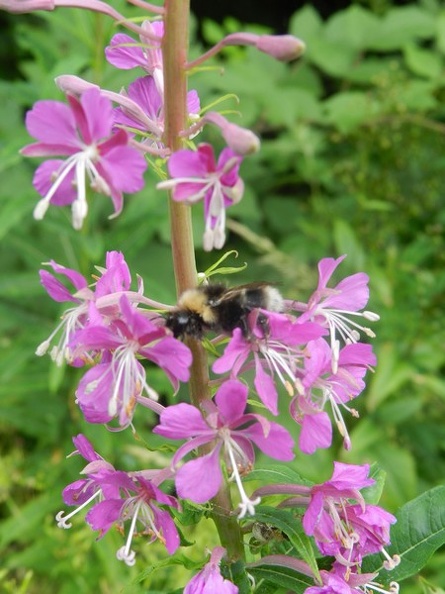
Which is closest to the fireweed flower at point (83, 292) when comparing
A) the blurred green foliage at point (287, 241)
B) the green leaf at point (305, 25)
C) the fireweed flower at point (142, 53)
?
the fireweed flower at point (142, 53)

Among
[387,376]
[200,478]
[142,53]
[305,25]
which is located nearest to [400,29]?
[305,25]

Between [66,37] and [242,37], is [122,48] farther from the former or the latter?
[66,37]

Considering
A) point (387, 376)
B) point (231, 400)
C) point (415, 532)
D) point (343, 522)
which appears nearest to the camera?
point (231, 400)

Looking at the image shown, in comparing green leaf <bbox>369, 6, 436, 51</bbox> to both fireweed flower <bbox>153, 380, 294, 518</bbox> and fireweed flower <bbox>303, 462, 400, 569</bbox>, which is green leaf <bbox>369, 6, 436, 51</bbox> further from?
fireweed flower <bbox>153, 380, 294, 518</bbox>

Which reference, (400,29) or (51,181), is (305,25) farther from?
(51,181)

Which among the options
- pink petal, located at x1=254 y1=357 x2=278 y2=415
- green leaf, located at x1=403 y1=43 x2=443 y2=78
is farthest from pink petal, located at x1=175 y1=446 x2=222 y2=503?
green leaf, located at x1=403 y1=43 x2=443 y2=78

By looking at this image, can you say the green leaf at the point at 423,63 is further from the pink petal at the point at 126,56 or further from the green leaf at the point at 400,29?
the pink petal at the point at 126,56

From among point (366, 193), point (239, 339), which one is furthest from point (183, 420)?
point (366, 193)
